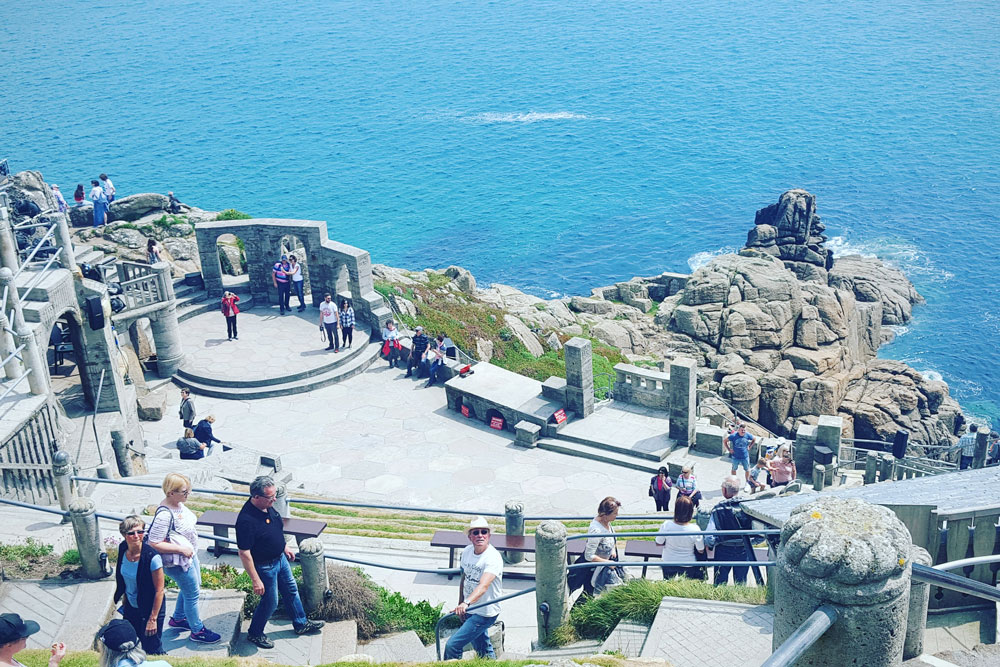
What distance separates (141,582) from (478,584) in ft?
11.4

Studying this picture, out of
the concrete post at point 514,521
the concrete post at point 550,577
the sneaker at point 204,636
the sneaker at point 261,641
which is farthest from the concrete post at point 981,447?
the sneaker at point 204,636

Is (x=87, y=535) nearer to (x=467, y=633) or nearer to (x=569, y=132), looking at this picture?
(x=467, y=633)

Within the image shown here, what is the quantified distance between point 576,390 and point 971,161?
206 feet

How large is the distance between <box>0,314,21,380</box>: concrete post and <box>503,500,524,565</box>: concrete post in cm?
966

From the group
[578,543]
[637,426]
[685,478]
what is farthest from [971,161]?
[578,543]

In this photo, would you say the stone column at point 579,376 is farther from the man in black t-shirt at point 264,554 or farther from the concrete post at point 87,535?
the concrete post at point 87,535

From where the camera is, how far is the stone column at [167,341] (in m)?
24.8

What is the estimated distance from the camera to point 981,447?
21.3 metres

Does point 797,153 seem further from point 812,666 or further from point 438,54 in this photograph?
point 812,666

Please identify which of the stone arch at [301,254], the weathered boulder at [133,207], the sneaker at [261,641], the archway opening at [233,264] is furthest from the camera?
the weathered boulder at [133,207]

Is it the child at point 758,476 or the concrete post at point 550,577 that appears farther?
the child at point 758,476

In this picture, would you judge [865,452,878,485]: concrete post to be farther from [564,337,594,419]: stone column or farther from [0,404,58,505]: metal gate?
[0,404,58,505]: metal gate

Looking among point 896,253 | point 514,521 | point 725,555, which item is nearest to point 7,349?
point 514,521

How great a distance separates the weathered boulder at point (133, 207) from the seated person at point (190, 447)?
20.1m
